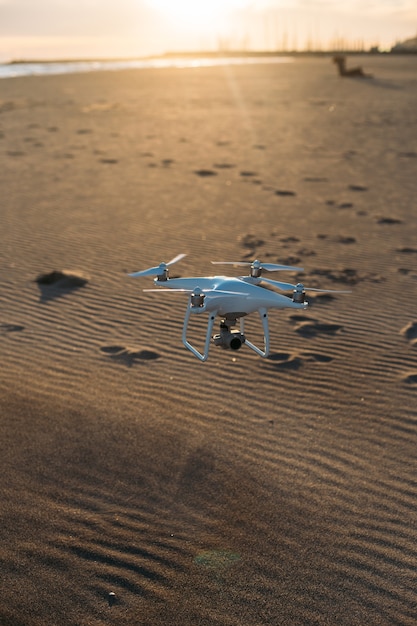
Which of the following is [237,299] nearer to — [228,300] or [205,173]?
[228,300]

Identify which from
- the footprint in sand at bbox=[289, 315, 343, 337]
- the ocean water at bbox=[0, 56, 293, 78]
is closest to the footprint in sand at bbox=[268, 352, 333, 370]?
the footprint in sand at bbox=[289, 315, 343, 337]

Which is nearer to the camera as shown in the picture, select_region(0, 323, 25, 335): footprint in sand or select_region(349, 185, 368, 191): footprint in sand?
select_region(0, 323, 25, 335): footprint in sand

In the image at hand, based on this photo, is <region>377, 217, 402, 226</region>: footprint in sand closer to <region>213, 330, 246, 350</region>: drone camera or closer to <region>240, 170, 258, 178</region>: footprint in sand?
<region>240, 170, 258, 178</region>: footprint in sand

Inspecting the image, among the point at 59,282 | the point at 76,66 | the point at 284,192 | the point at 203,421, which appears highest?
the point at 76,66

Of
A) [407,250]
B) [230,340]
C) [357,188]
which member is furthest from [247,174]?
[230,340]

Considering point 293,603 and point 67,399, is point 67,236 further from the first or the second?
point 293,603

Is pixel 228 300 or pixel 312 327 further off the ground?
pixel 228 300

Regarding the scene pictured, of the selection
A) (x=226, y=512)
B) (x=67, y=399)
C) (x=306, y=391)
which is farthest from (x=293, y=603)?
(x=67, y=399)

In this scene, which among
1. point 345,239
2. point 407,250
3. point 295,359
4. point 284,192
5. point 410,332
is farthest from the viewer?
point 284,192
